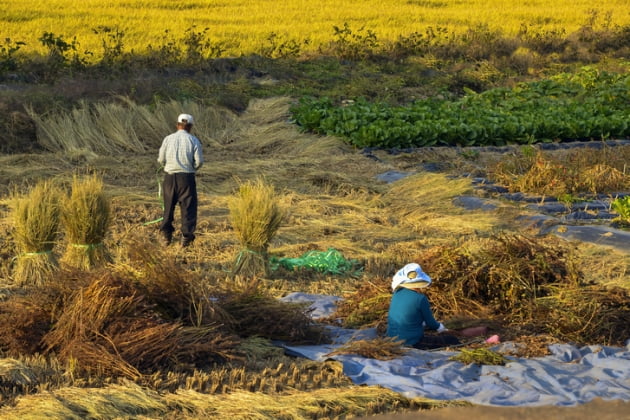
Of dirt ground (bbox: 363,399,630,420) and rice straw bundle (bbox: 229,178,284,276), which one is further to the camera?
rice straw bundle (bbox: 229,178,284,276)

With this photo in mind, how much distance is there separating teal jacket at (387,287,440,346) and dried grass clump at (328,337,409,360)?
6.0 inches

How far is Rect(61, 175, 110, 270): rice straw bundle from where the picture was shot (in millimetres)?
8539

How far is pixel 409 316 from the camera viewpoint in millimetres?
6492

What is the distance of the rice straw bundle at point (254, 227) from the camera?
341 inches

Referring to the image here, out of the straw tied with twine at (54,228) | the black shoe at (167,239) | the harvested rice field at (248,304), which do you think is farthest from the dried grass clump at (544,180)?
the straw tied with twine at (54,228)

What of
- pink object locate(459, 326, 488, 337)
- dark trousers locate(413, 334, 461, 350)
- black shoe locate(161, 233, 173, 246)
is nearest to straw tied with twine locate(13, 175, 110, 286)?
black shoe locate(161, 233, 173, 246)

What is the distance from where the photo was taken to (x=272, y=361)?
246 inches

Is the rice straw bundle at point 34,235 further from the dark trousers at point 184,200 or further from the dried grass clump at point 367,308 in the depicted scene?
the dried grass clump at point 367,308

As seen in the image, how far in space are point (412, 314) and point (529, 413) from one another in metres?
1.23

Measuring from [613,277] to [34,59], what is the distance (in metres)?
16.1

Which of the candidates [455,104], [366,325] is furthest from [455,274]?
[455,104]

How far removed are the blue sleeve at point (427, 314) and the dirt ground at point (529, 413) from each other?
105cm

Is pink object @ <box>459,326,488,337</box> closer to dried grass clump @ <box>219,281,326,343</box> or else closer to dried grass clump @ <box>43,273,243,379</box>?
dried grass clump @ <box>219,281,326,343</box>

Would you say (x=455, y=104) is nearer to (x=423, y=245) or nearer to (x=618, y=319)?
(x=423, y=245)
